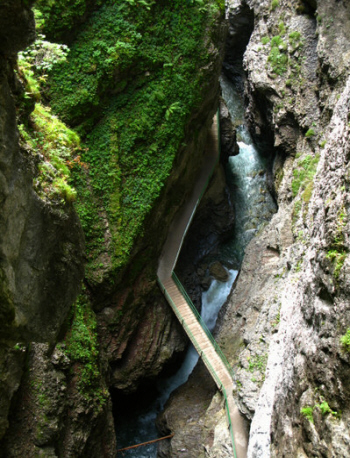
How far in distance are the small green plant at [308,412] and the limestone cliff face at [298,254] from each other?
0.02m

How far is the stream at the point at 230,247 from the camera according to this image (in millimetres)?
15414

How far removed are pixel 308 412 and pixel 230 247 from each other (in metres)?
14.1

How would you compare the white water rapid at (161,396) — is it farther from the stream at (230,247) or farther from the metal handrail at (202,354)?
the metal handrail at (202,354)

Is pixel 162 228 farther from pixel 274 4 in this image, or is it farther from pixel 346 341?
pixel 274 4

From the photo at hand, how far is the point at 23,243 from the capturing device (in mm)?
5496

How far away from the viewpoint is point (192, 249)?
1884 centimetres

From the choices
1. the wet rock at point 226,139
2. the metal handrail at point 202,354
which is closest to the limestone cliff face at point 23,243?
the metal handrail at point 202,354

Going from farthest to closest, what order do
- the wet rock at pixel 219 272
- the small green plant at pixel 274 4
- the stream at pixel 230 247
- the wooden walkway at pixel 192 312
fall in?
the wet rock at pixel 219 272 → the small green plant at pixel 274 4 → the stream at pixel 230 247 → the wooden walkway at pixel 192 312

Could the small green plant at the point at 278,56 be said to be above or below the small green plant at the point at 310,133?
above

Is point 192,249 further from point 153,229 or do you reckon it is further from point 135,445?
point 135,445

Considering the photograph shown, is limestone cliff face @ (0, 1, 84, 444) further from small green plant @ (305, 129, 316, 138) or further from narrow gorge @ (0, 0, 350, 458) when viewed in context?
small green plant @ (305, 129, 316, 138)

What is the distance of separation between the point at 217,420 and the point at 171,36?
1265 cm

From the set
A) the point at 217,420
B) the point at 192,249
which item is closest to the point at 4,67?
the point at 217,420

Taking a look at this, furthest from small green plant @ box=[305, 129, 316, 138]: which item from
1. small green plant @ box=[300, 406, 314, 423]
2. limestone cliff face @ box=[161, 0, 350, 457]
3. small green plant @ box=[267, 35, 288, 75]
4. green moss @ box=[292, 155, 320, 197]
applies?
small green plant @ box=[300, 406, 314, 423]
